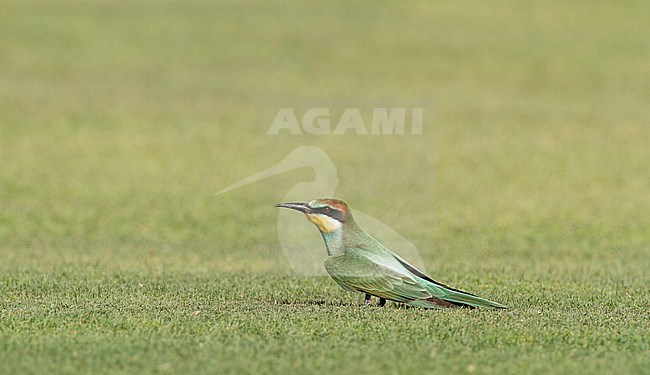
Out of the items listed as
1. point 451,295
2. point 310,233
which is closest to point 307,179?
point 310,233

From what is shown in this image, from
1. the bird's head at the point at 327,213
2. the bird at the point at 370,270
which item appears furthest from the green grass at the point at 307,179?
the bird's head at the point at 327,213

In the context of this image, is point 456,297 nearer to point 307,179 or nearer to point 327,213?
point 327,213

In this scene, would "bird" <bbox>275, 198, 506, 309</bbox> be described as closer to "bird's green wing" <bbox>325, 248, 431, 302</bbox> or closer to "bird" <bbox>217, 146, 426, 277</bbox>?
"bird's green wing" <bbox>325, 248, 431, 302</bbox>

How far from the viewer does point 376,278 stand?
752cm

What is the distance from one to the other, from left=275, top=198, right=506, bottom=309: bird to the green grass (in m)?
0.16

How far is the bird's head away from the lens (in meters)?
7.80

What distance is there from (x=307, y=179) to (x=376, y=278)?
7819 mm

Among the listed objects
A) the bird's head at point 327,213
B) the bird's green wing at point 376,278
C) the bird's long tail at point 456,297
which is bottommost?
the bird's long tail at point 456,297

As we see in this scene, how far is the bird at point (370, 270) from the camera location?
7531 mm

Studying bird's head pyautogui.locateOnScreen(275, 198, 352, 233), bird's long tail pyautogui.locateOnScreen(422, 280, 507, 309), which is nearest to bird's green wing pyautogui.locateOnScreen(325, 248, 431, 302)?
bird's long tail pyautogui.locateOnScreen(422, 280, 507, 309)

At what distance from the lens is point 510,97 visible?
2338 centimetres

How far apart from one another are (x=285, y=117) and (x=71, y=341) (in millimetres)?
13017

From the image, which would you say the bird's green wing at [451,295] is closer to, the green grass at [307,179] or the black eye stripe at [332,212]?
the green grass at [307,179]

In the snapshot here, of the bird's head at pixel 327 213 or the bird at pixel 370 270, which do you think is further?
the bird's head at pixel 327 213
